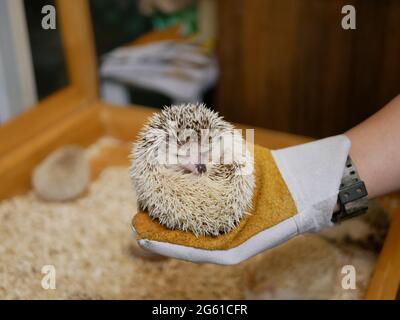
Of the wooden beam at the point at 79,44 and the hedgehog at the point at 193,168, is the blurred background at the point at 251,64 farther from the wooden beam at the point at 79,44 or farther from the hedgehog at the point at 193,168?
the hedgehog at the point at 193,168

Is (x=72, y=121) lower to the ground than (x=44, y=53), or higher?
lower

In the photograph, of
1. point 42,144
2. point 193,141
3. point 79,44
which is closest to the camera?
point 193,141

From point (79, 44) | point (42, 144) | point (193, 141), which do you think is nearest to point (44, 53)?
point (79, 44)

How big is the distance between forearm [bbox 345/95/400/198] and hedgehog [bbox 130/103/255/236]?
0.21 meters

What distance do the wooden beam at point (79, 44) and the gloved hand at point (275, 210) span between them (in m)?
0.74

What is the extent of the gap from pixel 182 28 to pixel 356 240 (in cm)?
114

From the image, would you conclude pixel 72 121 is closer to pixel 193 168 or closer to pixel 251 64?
pixel 251 64

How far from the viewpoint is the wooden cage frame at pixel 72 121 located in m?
1.12

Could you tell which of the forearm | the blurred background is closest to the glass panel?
the blurred background

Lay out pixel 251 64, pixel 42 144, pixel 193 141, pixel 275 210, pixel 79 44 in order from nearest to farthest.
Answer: pixel 193 141
pixel 275 210
pixel 42 144
pixel 79 44
pixel 251 64

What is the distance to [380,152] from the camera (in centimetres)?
74

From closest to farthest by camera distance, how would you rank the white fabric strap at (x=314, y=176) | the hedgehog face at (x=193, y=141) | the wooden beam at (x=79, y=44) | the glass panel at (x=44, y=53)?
the hedgehog face at (x=193, y=141)
the white fabric strap at (x=314, y=176)
the glass panel at (x=44, y=53)
the wooden beam at (x=79, y=44)

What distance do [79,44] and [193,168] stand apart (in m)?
0.83

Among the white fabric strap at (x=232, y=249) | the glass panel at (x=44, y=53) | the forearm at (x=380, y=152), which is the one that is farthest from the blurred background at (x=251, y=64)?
the white fabric strap at (x=232, y=249)
